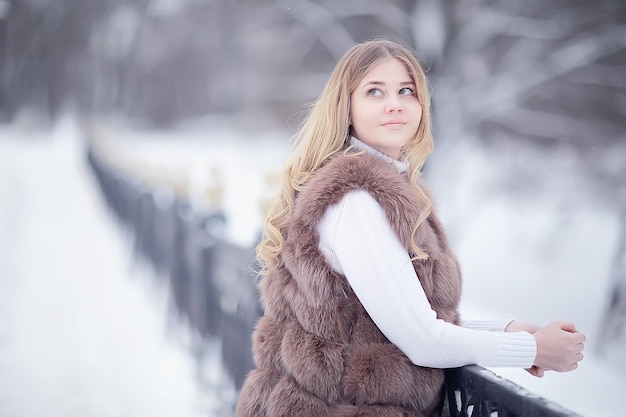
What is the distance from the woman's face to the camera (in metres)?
1.16

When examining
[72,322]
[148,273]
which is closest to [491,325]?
[72,322]

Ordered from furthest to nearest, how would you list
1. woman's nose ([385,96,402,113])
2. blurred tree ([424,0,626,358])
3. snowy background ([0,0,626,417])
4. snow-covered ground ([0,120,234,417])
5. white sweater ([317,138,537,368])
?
blurred tree ([424,0,626,358])
snowy background ([0,0,626,417])
snow-covered ground ([0,120,234,417])
woman's nose ([385,96,402,113])
white sweater ([317,138,537,368])

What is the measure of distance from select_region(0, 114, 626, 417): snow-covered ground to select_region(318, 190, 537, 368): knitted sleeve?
4.68 ft

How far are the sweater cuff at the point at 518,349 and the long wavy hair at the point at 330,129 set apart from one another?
0.30 meters

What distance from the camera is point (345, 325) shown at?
3.49 feet

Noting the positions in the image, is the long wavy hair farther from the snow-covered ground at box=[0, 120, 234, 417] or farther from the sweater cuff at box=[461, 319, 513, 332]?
the snow-covered ground at box=[0, 120, 234, 417]

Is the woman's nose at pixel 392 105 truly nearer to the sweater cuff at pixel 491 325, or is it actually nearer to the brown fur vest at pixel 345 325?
the brown fur vest at pixel 345 325

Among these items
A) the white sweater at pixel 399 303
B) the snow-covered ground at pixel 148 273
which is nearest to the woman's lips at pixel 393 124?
the white sweater at pixel 399 303

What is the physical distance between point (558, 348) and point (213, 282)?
64.5 inches

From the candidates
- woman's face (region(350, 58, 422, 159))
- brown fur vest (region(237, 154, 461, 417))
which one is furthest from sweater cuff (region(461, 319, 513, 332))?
woman's face (region(350, 58, 422, 159))

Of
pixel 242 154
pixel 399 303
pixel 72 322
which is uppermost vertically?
pixel 242 154

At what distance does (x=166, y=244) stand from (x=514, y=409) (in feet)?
7.80

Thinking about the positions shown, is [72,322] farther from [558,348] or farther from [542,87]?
[542,87]

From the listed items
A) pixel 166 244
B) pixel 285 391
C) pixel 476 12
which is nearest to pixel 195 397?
A: pixel 166 244
